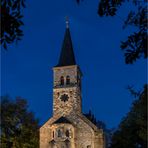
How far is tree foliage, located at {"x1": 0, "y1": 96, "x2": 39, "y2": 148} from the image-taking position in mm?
44938

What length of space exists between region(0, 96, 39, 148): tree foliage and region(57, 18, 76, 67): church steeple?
939cm

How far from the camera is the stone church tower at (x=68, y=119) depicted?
49.5 m

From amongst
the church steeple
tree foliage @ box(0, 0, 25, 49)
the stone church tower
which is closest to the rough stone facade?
the stone church tower

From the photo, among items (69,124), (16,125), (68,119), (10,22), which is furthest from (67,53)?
(10,22)

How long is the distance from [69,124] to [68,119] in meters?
1.27

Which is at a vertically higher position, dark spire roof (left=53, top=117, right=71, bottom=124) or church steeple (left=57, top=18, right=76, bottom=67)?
church steeple (left=57, top=18, right=76, bottom=67)

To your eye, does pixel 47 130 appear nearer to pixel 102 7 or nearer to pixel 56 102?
pixel 56 102

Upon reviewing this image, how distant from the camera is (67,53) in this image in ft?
186

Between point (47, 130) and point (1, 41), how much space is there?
44.0 m

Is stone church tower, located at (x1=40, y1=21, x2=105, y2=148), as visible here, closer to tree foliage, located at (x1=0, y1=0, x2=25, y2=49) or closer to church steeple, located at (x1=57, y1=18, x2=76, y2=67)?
church steeple, located at (x1=57, y1=18, x2=76, y2=67)

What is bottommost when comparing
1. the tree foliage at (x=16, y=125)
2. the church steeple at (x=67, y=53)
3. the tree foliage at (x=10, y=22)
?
the tree foliage at (x=10, y=22)

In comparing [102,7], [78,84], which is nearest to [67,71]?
[78,84]

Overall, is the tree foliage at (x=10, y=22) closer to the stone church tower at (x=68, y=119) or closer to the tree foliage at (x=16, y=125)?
the tree foliage at (x=16, y=125)

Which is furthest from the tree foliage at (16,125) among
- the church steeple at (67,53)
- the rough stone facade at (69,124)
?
the church steeple at (67,53)
